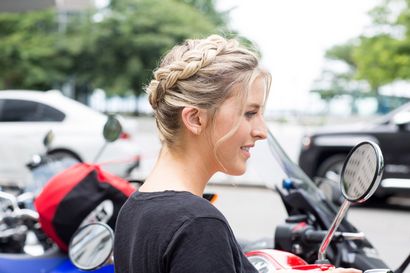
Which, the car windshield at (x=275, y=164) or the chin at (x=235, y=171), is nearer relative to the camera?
the chin at (x=235, y=171)

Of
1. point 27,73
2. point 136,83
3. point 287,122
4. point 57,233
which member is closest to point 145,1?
point 136,83

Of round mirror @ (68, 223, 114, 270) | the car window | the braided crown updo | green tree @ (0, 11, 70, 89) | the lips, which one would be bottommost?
green tree @ (0, 11, 70, 89)

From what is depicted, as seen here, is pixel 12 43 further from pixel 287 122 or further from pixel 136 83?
pixel 287 122

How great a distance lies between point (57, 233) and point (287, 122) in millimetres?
35230

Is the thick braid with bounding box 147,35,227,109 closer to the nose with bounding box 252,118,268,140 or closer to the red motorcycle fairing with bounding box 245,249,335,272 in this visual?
the nose with bounding box 252,118,268,140

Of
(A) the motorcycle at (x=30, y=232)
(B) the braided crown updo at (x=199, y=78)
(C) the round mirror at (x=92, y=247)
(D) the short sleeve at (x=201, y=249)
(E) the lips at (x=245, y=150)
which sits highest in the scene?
(B) the braided crown updo at (x=199, y=78)

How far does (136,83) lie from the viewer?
36.9 meters

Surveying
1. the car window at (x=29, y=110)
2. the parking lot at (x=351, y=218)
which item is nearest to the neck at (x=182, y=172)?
the parking lot at (x=351, y=218)

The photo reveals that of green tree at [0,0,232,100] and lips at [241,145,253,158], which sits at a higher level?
lips at [241,145,253,158]

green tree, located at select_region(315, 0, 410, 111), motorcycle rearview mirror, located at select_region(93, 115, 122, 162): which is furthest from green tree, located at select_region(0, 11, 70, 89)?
motorcycle rearview mirror, located at select_region(93, 115, 122, 162)

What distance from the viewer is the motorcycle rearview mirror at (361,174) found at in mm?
1470

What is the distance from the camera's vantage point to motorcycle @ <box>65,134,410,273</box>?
5.16ft

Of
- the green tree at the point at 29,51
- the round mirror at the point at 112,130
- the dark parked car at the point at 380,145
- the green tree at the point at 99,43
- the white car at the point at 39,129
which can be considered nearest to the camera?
the round mirror at the point at 112,130

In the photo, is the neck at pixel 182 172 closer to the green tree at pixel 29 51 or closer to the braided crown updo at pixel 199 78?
the braided crown updo at pixel 199 78
